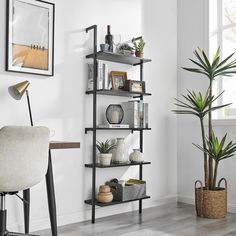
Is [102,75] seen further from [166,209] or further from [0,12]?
[166,209]

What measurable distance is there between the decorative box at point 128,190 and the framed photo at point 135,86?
35.9 inches

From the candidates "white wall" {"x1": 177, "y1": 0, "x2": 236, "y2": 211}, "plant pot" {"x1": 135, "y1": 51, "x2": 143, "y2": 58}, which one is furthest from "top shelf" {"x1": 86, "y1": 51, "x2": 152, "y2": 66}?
"white wall" {"x1": 177, "y1": 0, "x2": 236, "y2": 211}

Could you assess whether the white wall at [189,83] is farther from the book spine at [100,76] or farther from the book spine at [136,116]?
the book spine at [100,76]

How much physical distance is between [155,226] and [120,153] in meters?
0.74

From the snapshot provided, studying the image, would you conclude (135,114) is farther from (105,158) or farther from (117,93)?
(105,158)

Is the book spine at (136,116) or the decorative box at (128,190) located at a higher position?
the book spine at (136,116)

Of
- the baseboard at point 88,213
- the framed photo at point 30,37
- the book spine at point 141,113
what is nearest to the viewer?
the framed photo at point 30,37

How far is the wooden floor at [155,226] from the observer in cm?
288

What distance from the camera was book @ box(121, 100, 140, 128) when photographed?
348 centimetres

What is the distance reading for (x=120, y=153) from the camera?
339 centimetres

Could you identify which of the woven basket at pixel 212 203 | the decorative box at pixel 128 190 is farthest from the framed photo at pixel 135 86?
the woven basket at pixel 212 203

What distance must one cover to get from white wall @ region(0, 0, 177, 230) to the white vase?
0.17 m

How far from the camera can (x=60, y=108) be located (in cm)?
316

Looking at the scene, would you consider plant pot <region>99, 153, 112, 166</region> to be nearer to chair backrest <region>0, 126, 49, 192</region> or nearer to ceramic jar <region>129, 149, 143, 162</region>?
ceramic jar <region>129, 149, 143, 162</region>
